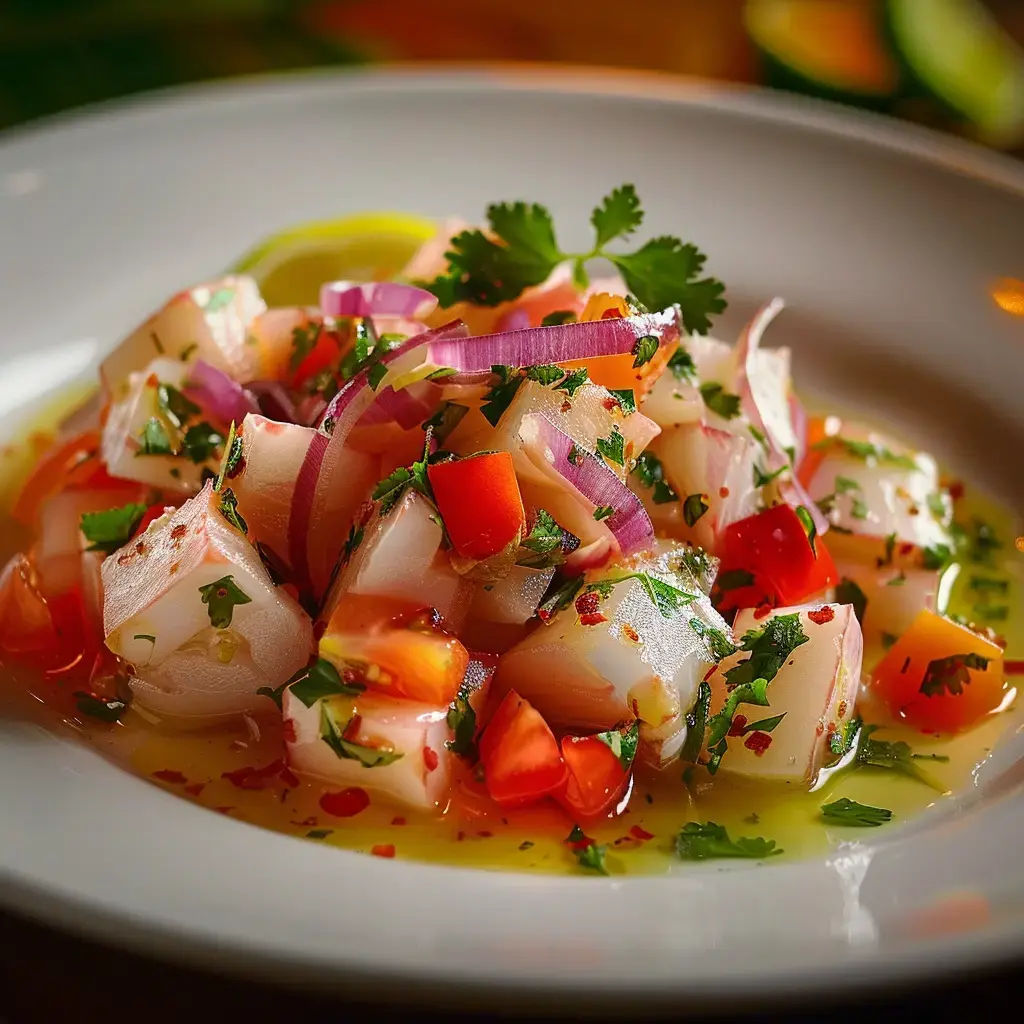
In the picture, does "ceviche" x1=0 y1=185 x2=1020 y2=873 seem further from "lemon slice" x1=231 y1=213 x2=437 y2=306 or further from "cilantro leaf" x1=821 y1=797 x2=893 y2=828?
"lemon slice" x1=231 y1=213 x2=437 y2=306

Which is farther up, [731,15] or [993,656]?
[731,15]

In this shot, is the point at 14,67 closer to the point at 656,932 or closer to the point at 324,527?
the point at 324,527

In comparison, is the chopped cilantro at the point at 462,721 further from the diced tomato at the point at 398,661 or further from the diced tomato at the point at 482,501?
the diced tomato at the point at 482,501

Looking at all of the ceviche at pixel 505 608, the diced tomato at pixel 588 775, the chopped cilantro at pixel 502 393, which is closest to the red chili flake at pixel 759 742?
the ceviche at pixel 505 608

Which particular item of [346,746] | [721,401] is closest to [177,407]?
[346,746]

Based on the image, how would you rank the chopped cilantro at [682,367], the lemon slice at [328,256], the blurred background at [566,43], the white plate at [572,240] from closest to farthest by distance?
the white plate at [572,240], the chopped cilantro at [682,367], the lemon slice at [328,256], the blurred background at [566,43]

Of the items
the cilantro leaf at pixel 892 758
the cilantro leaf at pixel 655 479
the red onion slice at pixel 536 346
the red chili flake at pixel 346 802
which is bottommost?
the red chili flake at pixel 346 802

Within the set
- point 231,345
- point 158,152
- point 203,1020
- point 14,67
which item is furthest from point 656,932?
point 14,67
